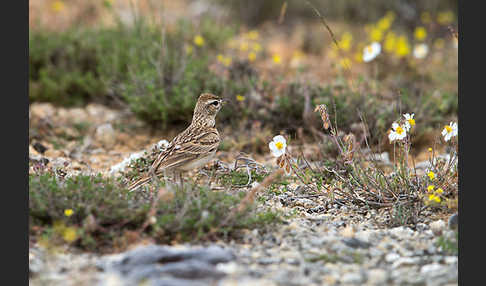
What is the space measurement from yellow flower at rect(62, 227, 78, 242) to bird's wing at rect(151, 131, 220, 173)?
1.25 metres

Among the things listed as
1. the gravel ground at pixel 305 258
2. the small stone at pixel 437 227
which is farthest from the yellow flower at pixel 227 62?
the small stone at pixel 437 227

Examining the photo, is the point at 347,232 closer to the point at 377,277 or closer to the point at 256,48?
the point at 377,277

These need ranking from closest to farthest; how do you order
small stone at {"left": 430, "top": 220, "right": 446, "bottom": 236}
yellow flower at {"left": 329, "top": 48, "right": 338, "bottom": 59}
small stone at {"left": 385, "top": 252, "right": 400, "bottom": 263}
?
small stone at {"left": 385, "top": 252, "right": 400, "bottom": 263} → small stone at {"left": 430, "top": 220, "right": 446, "bottom": 236} → yellow flower at {"left": 329, "top": 48, "right": 338, "bottom": 59}

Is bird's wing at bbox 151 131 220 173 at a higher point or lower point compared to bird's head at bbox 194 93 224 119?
lower

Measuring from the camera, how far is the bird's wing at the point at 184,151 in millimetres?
5195

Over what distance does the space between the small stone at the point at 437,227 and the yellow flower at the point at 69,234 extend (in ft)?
7.92

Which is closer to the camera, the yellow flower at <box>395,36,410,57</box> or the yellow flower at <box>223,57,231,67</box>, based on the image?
the yellow flower at <box>223,57,231,67</box>

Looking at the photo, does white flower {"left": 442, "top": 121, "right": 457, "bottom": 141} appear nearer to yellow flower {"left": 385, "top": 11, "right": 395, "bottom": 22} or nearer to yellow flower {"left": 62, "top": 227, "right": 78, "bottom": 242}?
yellow flower {"left": 62, "top": 227, "right": 78, "bottom": 242}

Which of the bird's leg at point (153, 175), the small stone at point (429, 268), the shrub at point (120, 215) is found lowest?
the small stone at point (429, 268)

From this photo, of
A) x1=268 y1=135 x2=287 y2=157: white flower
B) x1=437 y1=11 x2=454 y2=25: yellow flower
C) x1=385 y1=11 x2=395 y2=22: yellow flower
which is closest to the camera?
x1=268 y1=135 x2=287 y2=157: white flower

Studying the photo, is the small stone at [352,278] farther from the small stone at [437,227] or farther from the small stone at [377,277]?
the small stone at [437,227]

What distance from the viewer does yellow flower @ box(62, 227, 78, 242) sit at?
386 cm

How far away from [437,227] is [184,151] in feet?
6.94

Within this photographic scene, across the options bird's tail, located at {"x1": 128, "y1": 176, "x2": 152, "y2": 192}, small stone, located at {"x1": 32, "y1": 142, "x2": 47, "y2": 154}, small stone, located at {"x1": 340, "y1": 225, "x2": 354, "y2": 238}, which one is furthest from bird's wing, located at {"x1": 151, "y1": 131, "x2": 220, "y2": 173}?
small stone, located at {"x1": 32, "y1": 142, "x2": 47, "y2": 154}
